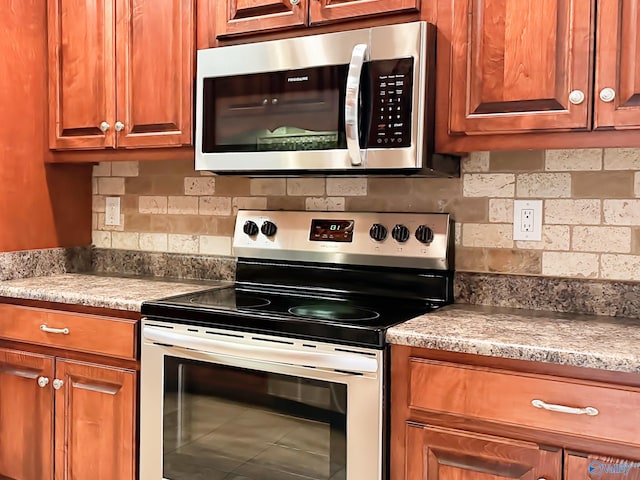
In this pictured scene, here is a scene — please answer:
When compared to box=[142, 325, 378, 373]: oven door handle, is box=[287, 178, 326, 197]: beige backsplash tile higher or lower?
higher

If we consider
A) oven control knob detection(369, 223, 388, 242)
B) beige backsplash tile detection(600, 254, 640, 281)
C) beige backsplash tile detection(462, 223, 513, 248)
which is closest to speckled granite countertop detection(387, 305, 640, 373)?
beige backsplash tile detection(600, 254, 640, 281)

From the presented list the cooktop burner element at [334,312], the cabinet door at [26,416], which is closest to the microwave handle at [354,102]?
the cooktop burner element at [334,312]

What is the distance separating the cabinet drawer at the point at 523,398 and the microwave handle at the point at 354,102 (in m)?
0.62

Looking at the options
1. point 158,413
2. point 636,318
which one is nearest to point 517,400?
point 636,318

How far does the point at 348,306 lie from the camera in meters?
1.97

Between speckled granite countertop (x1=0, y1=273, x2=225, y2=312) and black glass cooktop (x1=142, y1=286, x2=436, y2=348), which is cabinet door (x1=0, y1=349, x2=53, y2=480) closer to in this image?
speckled granite countertop (x1=0, y1=273, x2=225, y2=312)

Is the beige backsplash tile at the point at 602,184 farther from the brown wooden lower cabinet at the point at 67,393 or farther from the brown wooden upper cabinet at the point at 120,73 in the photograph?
the brown wooden lower cabinet at the point at 67,393

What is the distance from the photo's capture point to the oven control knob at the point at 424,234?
199 centimetres

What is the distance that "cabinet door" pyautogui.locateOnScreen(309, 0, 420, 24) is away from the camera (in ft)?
5.93

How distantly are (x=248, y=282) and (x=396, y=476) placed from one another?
3.18 feet

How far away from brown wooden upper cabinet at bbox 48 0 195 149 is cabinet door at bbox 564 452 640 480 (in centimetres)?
153

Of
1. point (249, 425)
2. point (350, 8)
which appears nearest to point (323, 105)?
point (350, 8)

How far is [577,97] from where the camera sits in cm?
160

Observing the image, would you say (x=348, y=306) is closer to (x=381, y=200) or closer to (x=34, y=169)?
(x=381, y=200)
